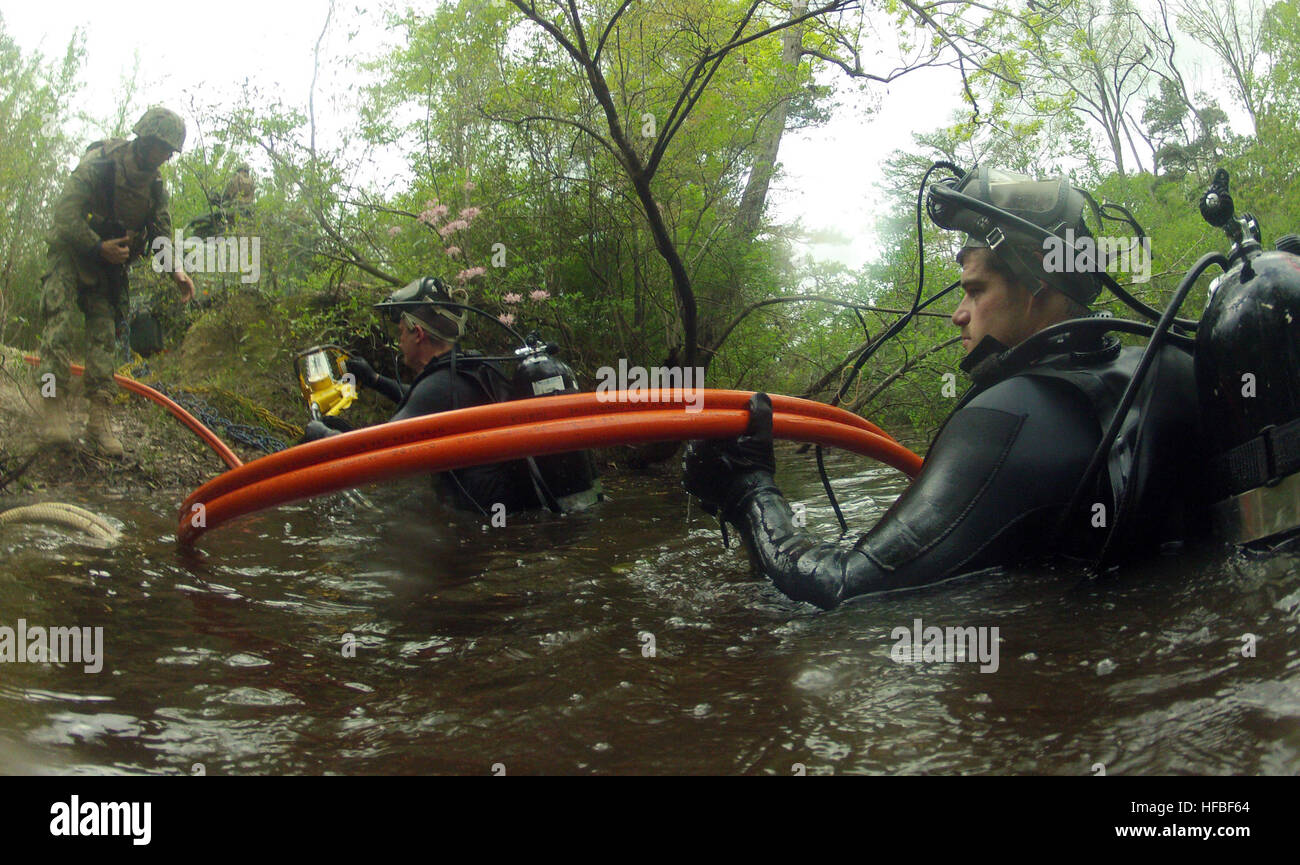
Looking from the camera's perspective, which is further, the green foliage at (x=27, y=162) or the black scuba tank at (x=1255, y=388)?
the green foliage at (x=27, y=162)

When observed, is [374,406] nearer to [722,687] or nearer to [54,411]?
[54,411]

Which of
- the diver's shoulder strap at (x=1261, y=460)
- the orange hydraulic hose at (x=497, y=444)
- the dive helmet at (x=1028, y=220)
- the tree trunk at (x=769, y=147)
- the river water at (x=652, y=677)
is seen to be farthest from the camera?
the tree trunk at (x=769, y=147)

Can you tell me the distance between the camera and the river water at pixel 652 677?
1.63 metres

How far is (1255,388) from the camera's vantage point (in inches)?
75.9

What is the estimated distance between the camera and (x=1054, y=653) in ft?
6.66

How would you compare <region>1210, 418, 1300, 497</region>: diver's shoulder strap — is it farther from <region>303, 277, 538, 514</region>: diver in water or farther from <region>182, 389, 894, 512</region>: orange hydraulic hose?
<region>303, 277, 538, 514</region>: diver in water

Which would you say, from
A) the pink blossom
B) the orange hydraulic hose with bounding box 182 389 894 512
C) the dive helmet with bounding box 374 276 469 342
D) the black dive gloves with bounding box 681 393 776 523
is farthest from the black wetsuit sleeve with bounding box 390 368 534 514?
the pink blossom

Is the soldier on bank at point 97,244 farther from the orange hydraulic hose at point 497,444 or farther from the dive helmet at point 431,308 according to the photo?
the orange hydraulic hose at point 497,444

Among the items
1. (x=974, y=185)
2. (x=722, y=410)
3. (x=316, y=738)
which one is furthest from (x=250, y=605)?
(x=974, y=185)

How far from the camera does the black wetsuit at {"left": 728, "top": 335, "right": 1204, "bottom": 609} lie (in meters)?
2.25

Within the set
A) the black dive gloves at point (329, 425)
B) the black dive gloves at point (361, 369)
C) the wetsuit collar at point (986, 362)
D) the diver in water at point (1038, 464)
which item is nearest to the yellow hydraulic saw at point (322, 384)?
the black dive gloves at point (361, 369)

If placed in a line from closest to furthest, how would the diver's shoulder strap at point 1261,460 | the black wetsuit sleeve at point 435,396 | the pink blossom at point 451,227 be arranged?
the diver's shoulder strap at point 1261,460 < the black wetsuit sleeve at point 435,396 < the pink blossom at point 451,227

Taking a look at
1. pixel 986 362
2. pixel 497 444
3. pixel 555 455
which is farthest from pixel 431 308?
pixel 986 362

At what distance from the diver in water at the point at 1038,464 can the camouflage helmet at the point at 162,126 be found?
17.9 feet
